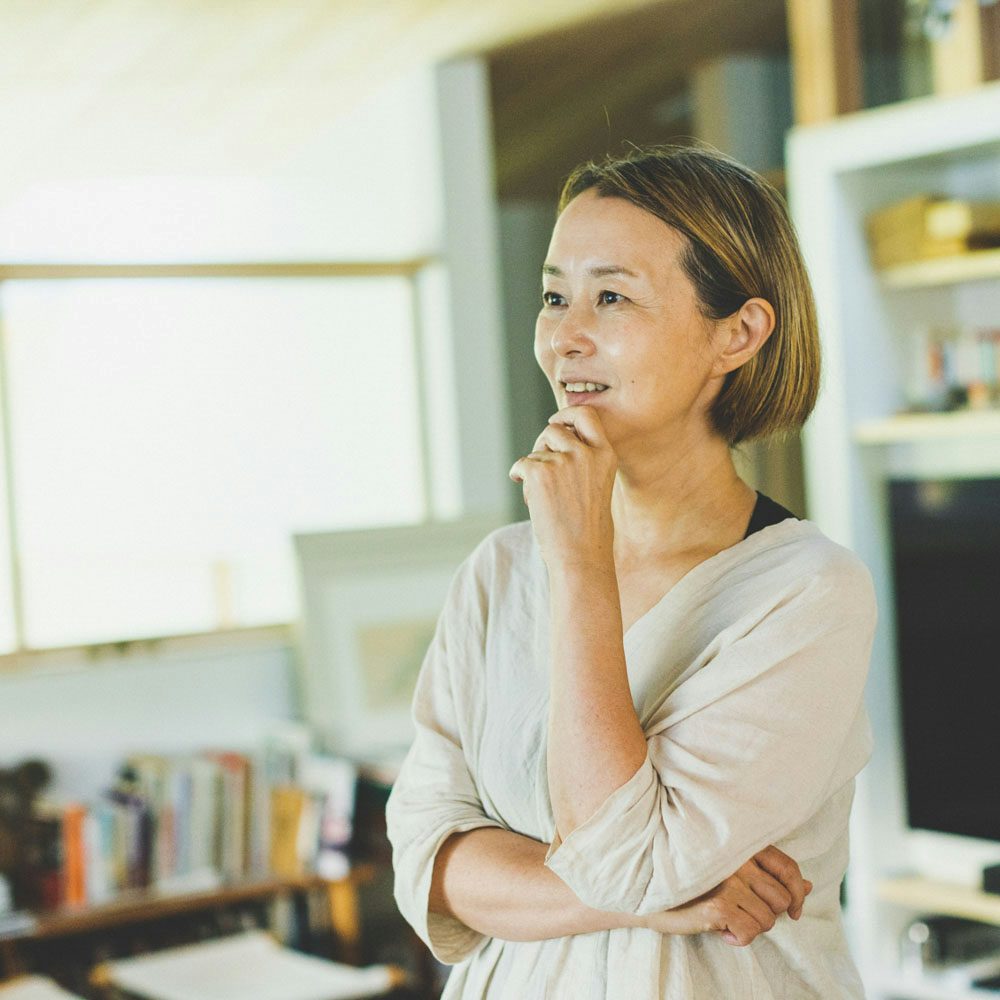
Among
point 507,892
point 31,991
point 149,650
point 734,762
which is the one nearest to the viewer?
point 734,762

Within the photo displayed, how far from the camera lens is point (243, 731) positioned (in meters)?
4.00

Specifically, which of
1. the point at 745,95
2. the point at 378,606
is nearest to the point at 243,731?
the point at 378,606

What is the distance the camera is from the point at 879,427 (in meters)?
3.59

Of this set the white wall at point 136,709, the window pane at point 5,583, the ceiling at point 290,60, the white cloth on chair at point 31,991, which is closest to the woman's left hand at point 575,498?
the white cloth on chair at point 31,991

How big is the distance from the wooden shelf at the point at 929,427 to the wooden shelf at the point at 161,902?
165 centimetres

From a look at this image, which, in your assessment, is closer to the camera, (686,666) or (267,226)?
(686,666)

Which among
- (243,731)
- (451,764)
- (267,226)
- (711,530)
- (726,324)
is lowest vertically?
(243,731)

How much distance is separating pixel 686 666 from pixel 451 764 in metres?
0.27

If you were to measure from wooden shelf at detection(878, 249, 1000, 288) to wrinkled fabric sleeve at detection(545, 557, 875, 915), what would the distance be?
7.85 ft

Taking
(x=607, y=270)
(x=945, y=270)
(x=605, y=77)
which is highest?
(x=605, y=77)

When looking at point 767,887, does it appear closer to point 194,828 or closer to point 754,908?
point 754,908

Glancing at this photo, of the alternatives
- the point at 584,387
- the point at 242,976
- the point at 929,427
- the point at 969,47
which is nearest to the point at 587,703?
the point at 584,387

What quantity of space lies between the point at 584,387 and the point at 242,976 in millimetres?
2211

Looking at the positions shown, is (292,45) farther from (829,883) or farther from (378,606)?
(829,883)
